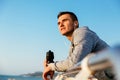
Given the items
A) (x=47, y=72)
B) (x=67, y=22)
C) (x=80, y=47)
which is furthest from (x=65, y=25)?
(x=80, y=47)

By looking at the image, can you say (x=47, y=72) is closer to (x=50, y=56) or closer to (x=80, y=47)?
(x=50, y=56)

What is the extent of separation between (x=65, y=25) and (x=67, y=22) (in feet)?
0.21

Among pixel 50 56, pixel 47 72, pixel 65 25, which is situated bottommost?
pixel 47 72

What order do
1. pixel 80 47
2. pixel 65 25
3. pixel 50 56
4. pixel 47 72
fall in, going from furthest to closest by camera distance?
pixel 50 56 → pixel 65 25 → pixel 47 72 → pixel 80 47

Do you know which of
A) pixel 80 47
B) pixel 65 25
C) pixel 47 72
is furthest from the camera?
pixel 65 25

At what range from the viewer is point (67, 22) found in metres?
3.26

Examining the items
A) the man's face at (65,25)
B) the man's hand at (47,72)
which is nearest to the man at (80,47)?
the man's hand at (47,72)

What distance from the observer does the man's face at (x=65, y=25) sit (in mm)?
3209

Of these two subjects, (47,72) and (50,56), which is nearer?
(47,72)

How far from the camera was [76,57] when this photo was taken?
2.41 m

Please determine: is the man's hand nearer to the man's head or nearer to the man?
the man

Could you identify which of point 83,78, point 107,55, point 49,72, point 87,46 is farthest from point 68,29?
point 107,55

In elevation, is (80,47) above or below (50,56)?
below

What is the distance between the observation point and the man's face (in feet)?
A: 10.5
